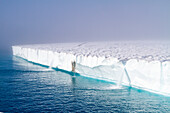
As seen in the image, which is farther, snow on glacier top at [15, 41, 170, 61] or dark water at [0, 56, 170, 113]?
snow on glacier top at [15, 41, 170, 61]

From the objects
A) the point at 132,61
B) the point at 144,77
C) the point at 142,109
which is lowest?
the point at 142,109

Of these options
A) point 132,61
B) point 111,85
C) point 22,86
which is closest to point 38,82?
point 22,86

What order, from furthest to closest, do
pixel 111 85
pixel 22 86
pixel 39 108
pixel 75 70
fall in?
pixel 75 70
pixel 111 85
pixel 22 86
pixel 39 108

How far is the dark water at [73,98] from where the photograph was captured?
5.78m

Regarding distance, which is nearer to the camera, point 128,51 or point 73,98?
point 73,98

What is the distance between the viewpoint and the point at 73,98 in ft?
21.9

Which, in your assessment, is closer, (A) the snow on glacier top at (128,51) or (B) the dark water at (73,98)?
(B) the dark water at (73,98)

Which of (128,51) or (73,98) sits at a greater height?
(128,51)

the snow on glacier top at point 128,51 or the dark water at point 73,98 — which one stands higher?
the snow on glacier top at point 128,51

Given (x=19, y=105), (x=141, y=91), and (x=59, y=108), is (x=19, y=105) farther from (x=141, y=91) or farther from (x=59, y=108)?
(x=141, y=91)

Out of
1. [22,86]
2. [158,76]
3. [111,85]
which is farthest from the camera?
[111,85]

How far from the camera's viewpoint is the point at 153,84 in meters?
7.62

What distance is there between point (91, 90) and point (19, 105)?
2.84 m

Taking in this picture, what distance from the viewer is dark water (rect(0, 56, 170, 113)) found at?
228 inches
